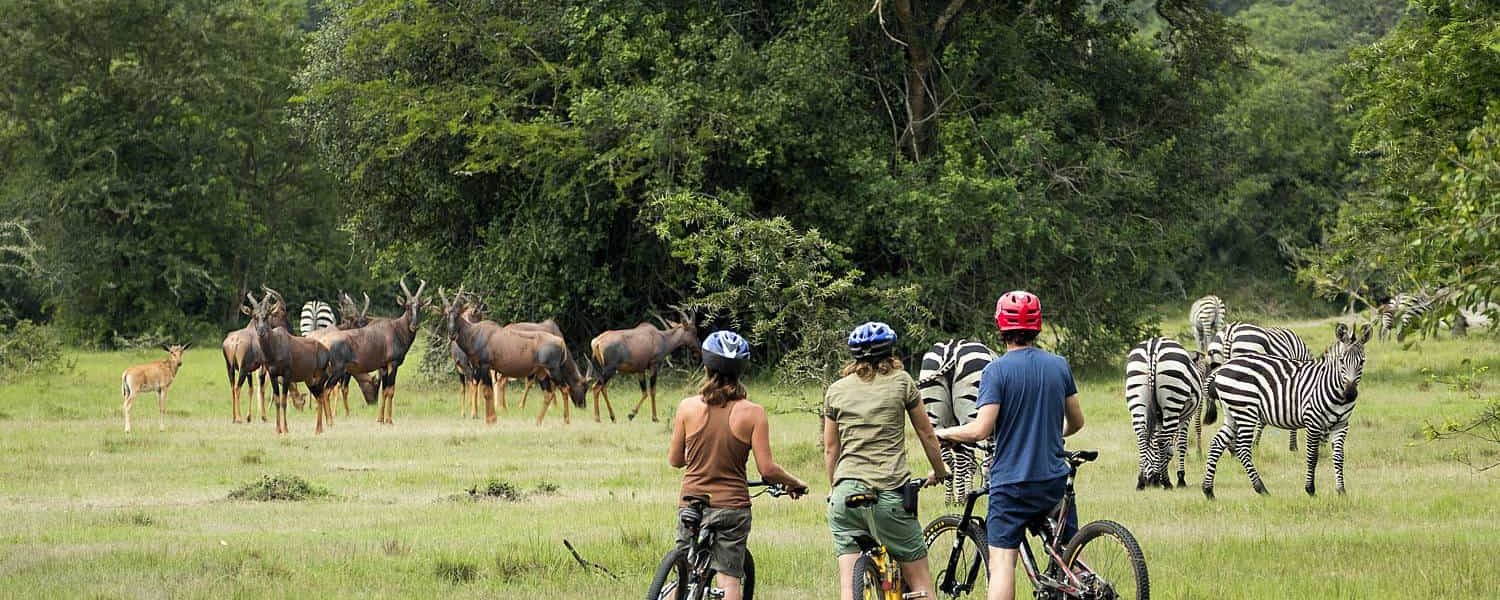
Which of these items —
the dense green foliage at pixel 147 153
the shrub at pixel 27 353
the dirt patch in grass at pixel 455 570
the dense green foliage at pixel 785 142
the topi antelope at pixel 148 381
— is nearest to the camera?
the dirt patch in grass at pixel 455 570

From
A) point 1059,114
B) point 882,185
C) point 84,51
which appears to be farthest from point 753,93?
point 84,51

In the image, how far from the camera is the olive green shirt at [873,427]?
26.7ft

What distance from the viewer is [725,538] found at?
7965 millimetres

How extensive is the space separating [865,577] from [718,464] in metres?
0.79

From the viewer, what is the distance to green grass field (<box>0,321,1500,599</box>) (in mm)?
11117

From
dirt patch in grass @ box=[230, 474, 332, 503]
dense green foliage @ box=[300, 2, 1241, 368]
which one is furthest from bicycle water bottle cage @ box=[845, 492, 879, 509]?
dense green foliage @ box=[300, 2, 1241, 368]

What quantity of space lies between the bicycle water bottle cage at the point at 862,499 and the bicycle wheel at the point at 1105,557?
840 mm

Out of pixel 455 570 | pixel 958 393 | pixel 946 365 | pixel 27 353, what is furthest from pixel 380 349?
pixel 455 570

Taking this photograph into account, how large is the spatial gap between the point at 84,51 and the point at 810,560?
150 ft

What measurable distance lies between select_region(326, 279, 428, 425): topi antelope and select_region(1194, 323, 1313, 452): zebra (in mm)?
11097

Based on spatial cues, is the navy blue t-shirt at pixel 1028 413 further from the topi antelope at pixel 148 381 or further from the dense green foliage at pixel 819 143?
the topi antelope at pixel 148 381

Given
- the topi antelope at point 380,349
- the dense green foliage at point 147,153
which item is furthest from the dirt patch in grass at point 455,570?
the dense green foliage at point 147,153

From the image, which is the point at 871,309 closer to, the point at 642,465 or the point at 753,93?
the point at 753,93

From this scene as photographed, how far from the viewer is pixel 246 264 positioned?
191 feet
